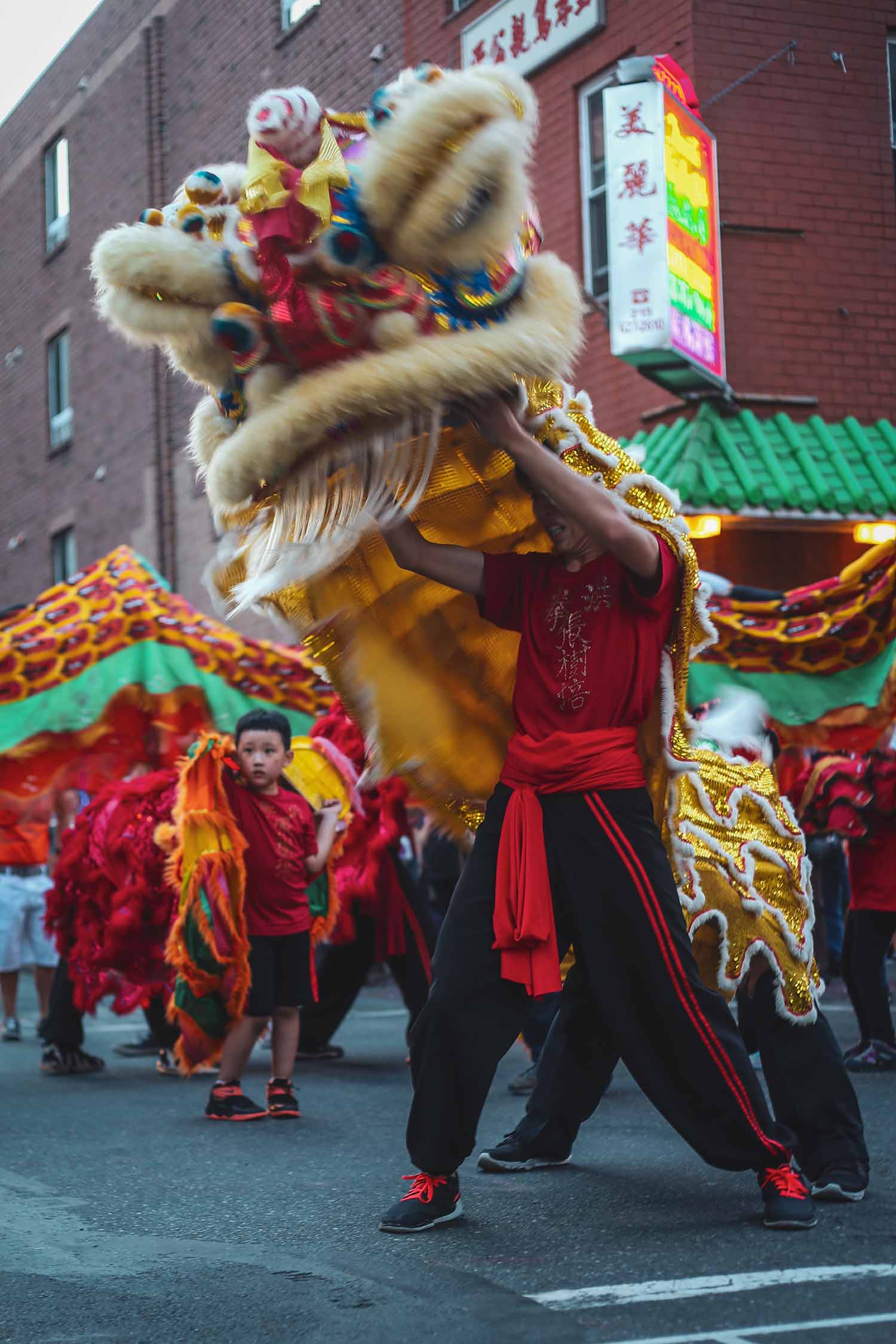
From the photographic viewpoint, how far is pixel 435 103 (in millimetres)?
3568

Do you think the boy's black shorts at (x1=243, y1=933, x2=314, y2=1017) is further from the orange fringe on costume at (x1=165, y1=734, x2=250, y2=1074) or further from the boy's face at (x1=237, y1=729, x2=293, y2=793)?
the boy's face at (x1=237, y1=729, x2=293, y2=793)

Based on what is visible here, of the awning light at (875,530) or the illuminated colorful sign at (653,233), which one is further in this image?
the awning light at (875,530)

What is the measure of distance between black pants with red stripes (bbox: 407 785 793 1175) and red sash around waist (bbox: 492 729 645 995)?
0.04 meters

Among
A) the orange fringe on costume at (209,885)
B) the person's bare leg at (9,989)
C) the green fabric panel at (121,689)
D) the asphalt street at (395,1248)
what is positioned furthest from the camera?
the person's bare leg at (9,989)

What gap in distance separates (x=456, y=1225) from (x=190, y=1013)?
2921 mm

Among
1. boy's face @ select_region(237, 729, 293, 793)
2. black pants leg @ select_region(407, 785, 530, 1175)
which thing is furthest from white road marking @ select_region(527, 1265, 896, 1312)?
boy's face @ select_region(237, 729, 293, 793)

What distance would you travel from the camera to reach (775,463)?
1225cm

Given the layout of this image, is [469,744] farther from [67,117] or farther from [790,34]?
[67,117]

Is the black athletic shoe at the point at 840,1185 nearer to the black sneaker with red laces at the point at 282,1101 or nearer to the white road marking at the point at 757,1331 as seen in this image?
the white road marking at the point at 757,1331

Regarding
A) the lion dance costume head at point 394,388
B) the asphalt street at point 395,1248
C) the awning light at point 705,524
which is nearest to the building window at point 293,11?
the awning light at point 705,524

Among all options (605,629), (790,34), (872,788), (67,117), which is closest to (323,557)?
(605,629)

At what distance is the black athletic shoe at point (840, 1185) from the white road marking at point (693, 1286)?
635 millimetres

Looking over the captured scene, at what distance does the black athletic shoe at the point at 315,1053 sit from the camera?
8.62 meters

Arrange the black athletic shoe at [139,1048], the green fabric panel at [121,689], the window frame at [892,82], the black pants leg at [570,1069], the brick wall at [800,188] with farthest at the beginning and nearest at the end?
the window frame at [892,82]
the brick wall at [800,188]
the black athletic shoe at [139,1048]
the green fabric panel at [121,689]
the black pants leg at [570,1069]
